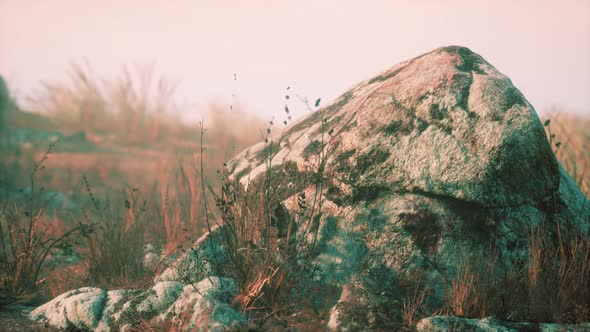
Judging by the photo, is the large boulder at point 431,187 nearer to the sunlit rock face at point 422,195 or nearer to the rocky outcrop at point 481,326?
the sunlit rock face at point 422,195

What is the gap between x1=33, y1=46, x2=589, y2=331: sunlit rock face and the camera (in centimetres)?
342

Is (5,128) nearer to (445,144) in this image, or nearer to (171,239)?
(171,239)

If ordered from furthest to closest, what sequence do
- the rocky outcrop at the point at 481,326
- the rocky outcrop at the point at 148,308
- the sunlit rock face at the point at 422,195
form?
1. the sunlit rock face at the point at 422,195
2. the rocky outcrop at the point at 148,308
3. the rocky outcrop at the point at 481,326

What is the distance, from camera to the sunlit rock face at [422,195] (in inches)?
135

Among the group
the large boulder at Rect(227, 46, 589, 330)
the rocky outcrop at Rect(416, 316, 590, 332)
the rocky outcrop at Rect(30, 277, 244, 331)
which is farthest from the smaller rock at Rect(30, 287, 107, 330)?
the rocky outcrop at Rect(416, 316, 590, 332)

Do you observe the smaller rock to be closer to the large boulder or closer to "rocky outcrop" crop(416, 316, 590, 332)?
the large boulder

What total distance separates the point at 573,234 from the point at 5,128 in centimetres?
1179

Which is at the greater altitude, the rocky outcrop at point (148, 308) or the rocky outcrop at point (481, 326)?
the rocky outcrop at point (148, 308)

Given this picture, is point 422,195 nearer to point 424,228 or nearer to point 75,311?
point 424,228

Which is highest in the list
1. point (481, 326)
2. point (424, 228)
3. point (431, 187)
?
point (431, 187)

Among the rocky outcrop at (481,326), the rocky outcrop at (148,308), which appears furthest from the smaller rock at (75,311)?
the rocky outcrop at (481,326)

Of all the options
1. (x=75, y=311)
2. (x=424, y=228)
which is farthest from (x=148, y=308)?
(x=424, y=228)

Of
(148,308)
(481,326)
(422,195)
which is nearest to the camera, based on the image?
(481,326)

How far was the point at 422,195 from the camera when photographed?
3527 mm
